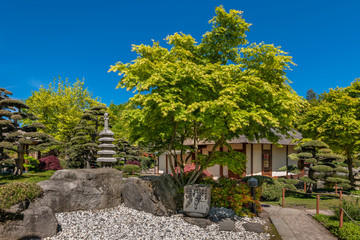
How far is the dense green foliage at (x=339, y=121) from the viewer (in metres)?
18.5

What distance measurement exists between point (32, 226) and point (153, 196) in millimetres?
4238

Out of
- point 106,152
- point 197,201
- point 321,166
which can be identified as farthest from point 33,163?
point 321,166

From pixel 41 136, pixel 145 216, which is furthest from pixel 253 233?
pixel 41 136

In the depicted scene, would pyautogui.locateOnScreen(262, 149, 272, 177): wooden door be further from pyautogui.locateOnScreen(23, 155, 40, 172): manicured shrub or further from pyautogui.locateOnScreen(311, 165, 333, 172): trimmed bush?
pyautogui.locateOnScreen(23, 155, 40, 172): manicured shrub

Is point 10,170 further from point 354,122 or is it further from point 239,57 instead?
point 354,122

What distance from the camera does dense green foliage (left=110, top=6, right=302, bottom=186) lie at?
27.7 feet

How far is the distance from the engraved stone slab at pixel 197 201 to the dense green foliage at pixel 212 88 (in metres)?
1.75

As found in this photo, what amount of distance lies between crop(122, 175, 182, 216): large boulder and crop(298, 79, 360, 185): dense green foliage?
13380mm

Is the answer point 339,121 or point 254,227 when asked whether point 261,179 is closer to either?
point 254,227

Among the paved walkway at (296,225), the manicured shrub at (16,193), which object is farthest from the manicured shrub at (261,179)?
the manicured shrub at (16,193)

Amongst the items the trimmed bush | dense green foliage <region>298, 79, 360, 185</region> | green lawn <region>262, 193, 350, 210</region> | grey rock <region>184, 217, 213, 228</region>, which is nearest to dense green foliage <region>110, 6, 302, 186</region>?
grey rock <region>184, 217, 213, 228</region>

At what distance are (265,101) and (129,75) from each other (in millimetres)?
5261

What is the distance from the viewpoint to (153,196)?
32.8 feet

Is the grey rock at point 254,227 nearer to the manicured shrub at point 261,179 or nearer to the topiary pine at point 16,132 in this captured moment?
the manicured shrub at point 261,179
